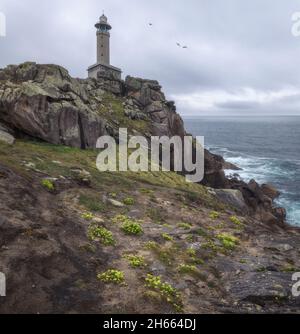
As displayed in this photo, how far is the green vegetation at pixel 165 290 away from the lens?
13.3 metres

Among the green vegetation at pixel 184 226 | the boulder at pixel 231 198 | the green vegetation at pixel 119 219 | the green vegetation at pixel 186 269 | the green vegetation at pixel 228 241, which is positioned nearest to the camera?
the green vegetation at pixel 186 269

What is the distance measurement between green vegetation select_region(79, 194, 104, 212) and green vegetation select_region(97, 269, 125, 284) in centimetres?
799

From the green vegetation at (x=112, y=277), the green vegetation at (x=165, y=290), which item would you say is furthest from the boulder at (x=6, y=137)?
the green vegetation at (x=165, y=290)

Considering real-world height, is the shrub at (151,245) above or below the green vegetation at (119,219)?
below

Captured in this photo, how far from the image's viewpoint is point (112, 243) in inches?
702

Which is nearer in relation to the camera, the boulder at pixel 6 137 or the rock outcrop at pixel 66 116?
the boulder at pixel 6 137

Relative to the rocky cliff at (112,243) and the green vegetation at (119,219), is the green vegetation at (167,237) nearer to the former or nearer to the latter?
the rocky cliff at (112,243)

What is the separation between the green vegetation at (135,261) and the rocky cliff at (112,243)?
54 millimetres

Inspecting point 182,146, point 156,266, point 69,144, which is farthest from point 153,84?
point 156,266

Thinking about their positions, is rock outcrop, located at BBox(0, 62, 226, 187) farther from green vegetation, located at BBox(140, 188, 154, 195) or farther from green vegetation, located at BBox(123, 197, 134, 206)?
green vegetation, located at BBox(123, 197, 134, 206)

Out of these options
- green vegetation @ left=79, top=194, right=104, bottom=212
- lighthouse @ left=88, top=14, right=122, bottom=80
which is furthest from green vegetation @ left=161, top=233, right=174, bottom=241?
lighthouse @ left=88, top=14, right=122, bottom=80

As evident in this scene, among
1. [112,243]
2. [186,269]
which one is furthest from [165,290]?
[112,243]

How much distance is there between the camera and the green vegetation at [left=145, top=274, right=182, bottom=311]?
13320mm
